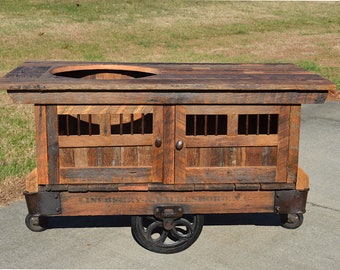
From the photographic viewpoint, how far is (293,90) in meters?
4.55

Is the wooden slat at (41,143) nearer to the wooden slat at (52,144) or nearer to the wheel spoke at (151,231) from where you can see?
the wooden slat at (52,144)

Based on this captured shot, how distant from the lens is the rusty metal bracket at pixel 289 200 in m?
4.86

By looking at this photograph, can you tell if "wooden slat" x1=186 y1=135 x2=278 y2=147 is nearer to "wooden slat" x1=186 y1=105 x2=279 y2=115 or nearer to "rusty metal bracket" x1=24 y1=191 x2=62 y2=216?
"wooden slat" x1=186 y1=105 x2=279 y2=115

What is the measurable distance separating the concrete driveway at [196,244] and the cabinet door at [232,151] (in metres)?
0.69

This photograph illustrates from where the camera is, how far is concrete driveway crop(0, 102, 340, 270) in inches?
191

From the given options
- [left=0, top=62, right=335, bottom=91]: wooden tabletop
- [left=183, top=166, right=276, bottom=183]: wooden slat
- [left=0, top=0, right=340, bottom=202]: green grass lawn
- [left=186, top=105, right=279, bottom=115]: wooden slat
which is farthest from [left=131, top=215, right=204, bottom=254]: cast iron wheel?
[left=0, top=0, right=340, bottom=202]: green grass lawn

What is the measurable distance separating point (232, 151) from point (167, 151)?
1.75ft

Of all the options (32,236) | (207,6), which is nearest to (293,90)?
(32,236)

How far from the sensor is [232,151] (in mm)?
4754

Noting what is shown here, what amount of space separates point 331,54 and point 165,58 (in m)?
5.02

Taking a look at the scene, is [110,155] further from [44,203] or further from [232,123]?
[232,123]

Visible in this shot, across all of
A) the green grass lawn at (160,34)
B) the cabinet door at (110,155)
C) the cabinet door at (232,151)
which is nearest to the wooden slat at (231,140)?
the cabinet door at (232,151)

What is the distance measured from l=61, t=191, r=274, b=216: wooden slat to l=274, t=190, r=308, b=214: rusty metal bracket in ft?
0.22

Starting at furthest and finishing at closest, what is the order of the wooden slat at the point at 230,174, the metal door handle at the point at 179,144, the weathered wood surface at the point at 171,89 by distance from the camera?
the wooden slat at the point at 230,174 → the metal door handle at the point at 179,144 → the weathered wood surface at the point at 171,89
